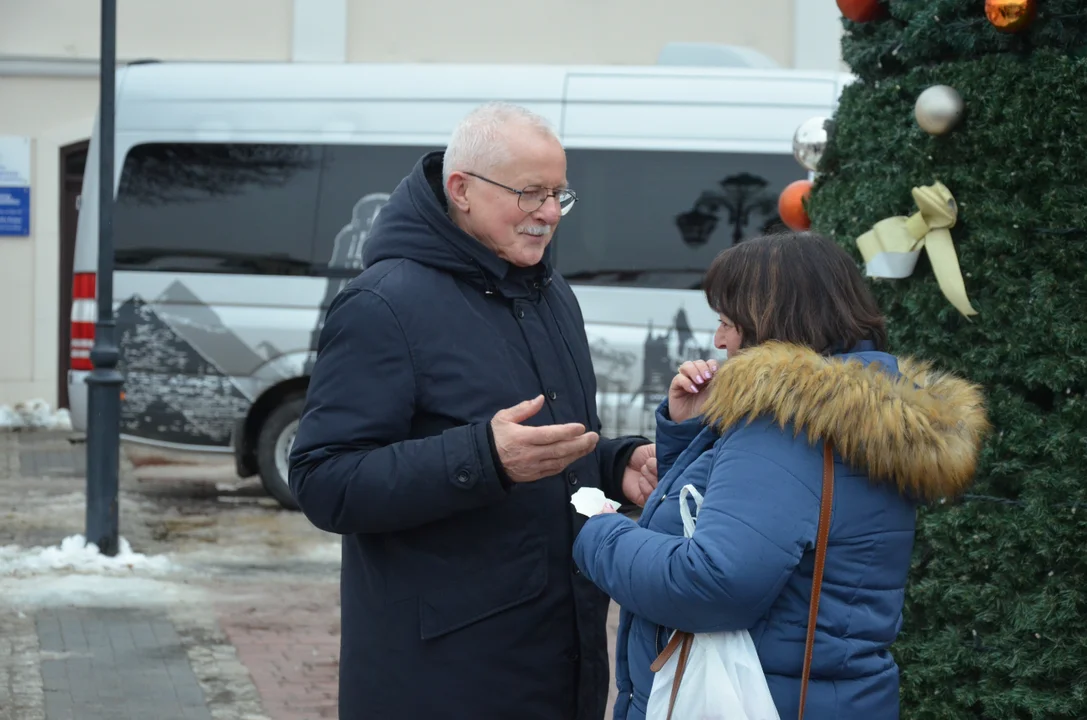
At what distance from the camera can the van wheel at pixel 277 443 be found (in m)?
8.92

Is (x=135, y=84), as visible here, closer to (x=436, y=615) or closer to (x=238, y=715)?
(x=238, y=715)

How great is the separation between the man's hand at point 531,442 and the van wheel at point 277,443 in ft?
21.5

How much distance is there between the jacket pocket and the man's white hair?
0.74 meters

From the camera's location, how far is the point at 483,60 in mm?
14086

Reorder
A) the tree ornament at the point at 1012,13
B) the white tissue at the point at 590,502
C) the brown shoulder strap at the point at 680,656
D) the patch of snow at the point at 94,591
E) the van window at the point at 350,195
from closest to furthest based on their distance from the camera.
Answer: the brown shoulder strap at the point at 680,656
the white tissue at the point at 590,502
the tree ornament at the point at 1012,13
the patch of snow at the point at 94,591
the van window at the point at 350,195

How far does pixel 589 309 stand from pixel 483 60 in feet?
20.0

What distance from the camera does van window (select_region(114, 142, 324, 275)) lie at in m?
8.91

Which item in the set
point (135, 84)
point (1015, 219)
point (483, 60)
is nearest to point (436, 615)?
point (1015, 219)

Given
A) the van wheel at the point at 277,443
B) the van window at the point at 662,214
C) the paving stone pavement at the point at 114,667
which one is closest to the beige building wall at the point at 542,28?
the van window at the point at 662,214

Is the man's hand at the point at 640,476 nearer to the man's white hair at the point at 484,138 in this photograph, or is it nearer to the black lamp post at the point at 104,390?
the man's white hair at the point at 484,138

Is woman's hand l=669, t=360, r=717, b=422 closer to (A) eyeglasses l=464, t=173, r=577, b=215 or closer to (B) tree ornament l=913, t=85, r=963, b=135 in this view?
(A) eyeglasses l=464, t=173, r=577, b=215

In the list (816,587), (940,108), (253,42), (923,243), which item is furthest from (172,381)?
(816,587)

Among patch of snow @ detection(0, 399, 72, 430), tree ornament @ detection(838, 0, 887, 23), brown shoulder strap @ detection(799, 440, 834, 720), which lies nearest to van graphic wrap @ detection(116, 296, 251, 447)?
patch of snow @ detection(0, 399, 72, 430)

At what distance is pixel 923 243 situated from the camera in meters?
3.61
